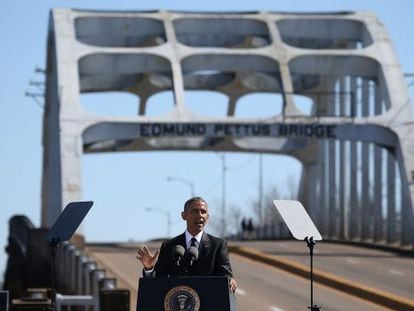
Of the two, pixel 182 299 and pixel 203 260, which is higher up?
pixel 203 260

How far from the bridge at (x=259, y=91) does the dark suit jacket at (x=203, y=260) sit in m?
41.2

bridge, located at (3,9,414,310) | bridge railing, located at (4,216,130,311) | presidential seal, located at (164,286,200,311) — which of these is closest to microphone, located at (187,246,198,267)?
presidential seal, located at (164,286,200,311)

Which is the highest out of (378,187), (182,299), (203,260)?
(378,187)

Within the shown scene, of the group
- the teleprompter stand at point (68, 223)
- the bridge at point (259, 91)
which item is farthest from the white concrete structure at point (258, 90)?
the teleprompter stand at point (68, 223)

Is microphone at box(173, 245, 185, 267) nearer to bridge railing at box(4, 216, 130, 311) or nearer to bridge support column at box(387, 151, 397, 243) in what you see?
bridge railing at box(4, 216, 130, 311)

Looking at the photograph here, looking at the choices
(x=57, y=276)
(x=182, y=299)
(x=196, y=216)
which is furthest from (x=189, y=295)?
(x=57, y=276)

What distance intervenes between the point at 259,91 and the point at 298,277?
3955 centimetres

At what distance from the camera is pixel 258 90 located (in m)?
76.5

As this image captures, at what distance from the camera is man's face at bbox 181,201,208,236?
→ 11.1 meters

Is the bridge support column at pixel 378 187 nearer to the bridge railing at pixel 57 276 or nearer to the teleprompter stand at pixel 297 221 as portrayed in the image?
the bridge railing at pixel 57 276

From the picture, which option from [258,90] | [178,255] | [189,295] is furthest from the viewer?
[258,90]

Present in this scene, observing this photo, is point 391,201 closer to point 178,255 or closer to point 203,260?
point 203,260

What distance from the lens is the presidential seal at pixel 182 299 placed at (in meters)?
10.8

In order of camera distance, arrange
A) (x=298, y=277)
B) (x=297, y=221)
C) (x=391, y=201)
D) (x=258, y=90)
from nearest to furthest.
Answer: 1. (x=297, y=221)
2. (x=298, y=277)
3. (x=391, y=201)
4. (x=258, y=90)
